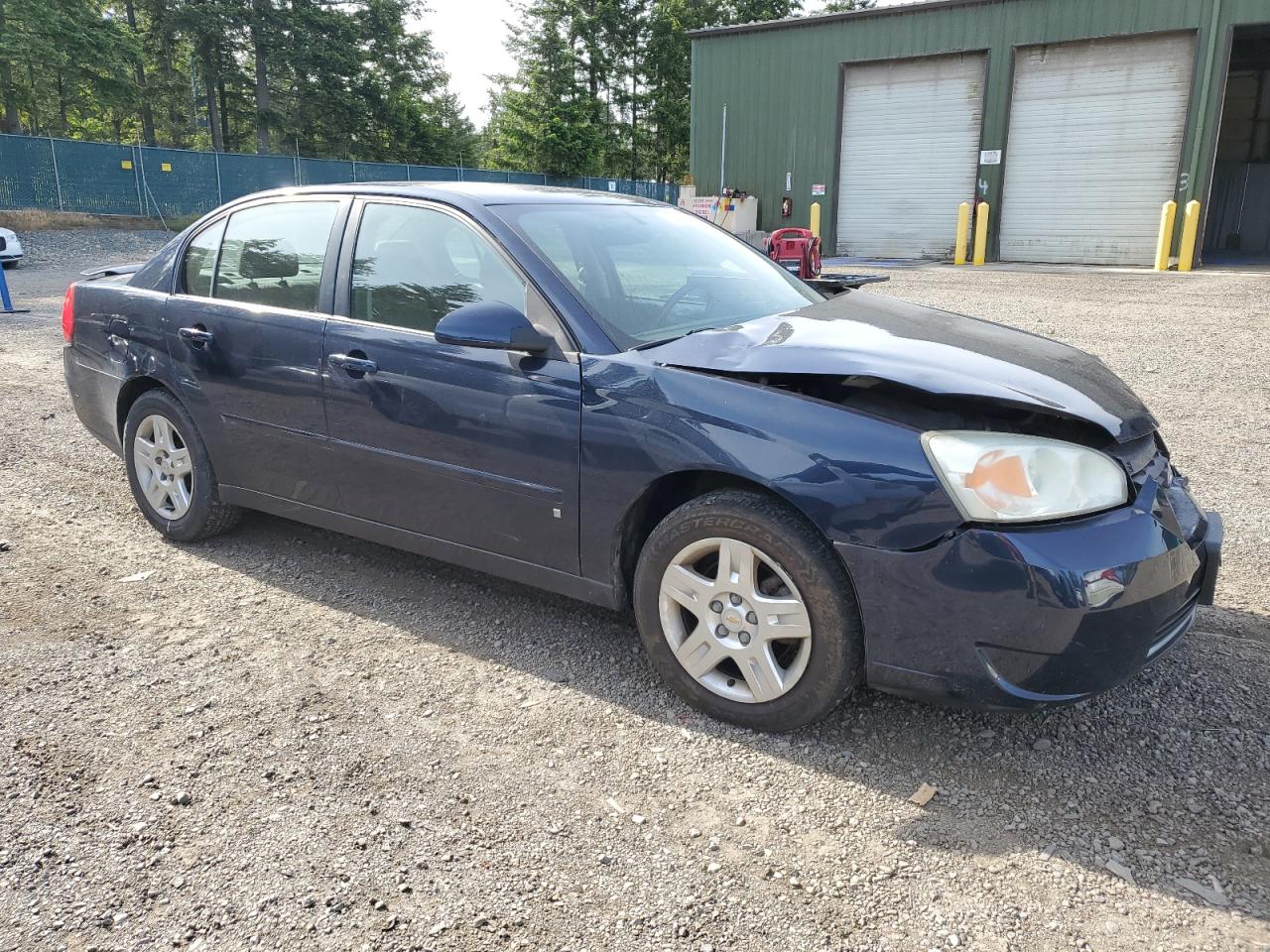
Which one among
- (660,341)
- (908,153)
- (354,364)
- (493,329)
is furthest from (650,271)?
(908,153)

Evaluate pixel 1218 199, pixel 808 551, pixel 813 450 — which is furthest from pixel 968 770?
pixel 1218 199

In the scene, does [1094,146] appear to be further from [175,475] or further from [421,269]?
[175,475]

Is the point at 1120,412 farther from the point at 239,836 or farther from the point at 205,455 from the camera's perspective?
the point at 205,455

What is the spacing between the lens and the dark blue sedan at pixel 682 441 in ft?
7.78

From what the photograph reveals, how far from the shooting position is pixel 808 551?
2.53 meters

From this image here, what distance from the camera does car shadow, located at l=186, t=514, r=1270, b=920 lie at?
2.28 meters

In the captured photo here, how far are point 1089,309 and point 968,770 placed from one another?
11.5 metres

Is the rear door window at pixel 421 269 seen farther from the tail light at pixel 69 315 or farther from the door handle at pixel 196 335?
the tail light at pixel 69 315

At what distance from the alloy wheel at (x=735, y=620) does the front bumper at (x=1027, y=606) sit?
0.76 ft

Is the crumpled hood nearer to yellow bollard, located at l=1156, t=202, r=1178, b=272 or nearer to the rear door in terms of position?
the rear door

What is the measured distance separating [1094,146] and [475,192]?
22430 mm

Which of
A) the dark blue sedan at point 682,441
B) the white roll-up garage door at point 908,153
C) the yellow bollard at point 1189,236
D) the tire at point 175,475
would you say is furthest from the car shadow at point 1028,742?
the white roll-up garage door at point 908,153

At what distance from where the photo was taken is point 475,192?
355 centimetres

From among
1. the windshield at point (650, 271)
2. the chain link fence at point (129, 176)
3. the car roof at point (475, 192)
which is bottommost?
the windshield at point (650, 271)
